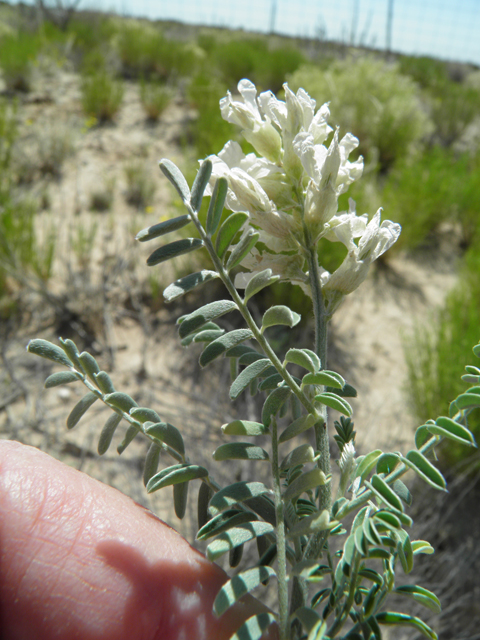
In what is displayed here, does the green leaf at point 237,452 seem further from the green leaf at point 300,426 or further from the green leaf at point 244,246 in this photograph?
the green leaf at point 244,246

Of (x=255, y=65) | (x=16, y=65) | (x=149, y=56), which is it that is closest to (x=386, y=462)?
(x=16, y=65)

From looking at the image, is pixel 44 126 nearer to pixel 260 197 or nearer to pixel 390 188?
pixel 390 188

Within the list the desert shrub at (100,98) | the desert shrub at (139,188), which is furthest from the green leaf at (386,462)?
the desert shrub at (100,98)

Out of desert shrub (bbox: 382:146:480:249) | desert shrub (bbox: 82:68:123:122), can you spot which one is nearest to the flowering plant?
desert shrub (bbox: 382:146:480:249)

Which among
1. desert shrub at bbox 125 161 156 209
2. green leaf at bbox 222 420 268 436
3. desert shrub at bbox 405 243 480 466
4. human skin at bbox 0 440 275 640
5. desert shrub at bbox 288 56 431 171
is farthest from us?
desert shrub at bbox 288 56 431 171

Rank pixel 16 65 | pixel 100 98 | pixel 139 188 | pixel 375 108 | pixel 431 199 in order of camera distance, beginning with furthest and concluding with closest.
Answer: pixel 16 65 < pixel 100 98 < pixel 375 108 < pixel 139 188 < pixel 431 199

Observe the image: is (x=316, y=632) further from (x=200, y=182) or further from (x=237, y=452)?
(x=200, y=182)

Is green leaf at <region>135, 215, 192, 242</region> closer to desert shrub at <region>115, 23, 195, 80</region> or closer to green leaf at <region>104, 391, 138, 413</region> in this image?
green leaf at <region>104, 391, 138, 413</region>
